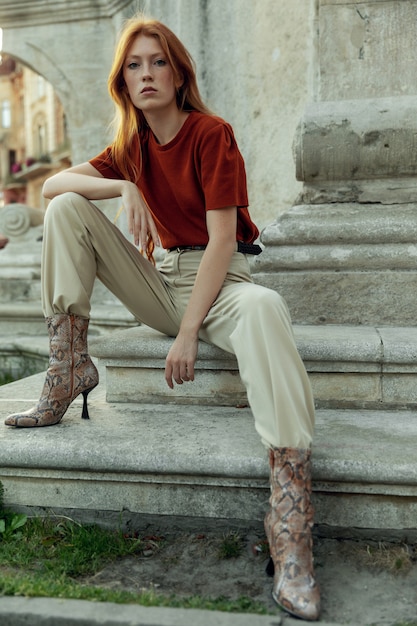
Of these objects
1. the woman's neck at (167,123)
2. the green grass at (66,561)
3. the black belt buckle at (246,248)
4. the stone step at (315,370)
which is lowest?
the green grass at (66,561)

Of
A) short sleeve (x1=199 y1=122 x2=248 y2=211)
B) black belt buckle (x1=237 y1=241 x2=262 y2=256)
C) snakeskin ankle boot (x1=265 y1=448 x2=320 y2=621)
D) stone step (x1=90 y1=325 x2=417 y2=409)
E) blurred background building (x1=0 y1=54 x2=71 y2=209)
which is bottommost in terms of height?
snakeskin ankle boot (x1=265 y1=448 x2=320 y2=621)

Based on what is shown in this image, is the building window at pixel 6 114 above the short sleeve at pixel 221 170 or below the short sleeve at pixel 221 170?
above

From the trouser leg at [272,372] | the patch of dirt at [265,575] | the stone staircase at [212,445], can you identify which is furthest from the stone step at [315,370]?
the patch of dirt at [265,575]

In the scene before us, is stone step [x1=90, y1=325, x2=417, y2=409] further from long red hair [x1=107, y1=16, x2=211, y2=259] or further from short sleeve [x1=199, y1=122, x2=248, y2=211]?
Result: short sleeve [x1=199, y1=122, x2=248, y2=211]

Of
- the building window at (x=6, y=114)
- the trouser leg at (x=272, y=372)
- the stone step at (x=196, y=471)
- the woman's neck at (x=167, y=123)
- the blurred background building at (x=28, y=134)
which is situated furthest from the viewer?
the building window at (x=6, y=114)

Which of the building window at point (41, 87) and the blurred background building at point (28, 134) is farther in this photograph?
the building window at point (41, 87)

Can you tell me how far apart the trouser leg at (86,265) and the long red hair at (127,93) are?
0.12m

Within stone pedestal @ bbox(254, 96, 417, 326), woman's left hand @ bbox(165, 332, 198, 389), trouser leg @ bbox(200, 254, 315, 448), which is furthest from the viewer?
stone pedestal @ bbox(254, 96, 417, 326)

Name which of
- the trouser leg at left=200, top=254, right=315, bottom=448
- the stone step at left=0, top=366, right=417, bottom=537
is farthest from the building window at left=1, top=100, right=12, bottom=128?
the trouser leg at left=200, top=254, right=315, bottom=448

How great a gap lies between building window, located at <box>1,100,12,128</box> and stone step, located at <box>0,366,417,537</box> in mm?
48608

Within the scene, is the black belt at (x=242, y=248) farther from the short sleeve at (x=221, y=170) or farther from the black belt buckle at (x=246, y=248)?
the short sleeve at (x=221, y=170)

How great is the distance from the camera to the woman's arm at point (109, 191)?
2.57 meters

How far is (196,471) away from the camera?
2242mm

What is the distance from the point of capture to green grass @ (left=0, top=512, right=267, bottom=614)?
6.19 ft
